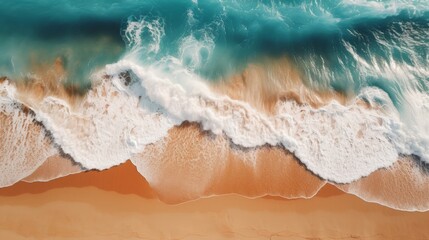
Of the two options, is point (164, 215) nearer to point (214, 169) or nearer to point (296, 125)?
point (214, 169)

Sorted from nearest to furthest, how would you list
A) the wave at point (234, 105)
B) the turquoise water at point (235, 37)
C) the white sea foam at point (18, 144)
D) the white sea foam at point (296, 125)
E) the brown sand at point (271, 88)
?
1. the white sea foam at point (18, 144)
2. the wave at point (234, 105)
3. the white sea foam at point (296, 125)
4. the brown sand at point (271, 88)
5. the turquoise water at point (235, 37)

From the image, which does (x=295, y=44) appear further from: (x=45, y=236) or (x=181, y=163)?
(x=45, y=236)

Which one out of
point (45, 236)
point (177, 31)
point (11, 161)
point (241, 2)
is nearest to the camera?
point (45, 236)

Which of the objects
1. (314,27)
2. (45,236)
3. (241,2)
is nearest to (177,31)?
(241,2)

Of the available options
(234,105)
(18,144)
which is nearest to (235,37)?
(234,105)

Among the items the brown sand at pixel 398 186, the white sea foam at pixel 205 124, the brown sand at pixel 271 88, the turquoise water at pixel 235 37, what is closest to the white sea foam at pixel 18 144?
the white sea foam at pixel 205 124

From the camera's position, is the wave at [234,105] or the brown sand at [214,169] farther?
the wave at [234,105]

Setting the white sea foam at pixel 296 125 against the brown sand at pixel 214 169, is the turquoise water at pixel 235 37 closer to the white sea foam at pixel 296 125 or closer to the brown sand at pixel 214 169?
the white sea foam at pixel 296 125

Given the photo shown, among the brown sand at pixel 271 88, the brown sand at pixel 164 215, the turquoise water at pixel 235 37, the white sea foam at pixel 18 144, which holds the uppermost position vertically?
the turquoise water at pixel 235 37
